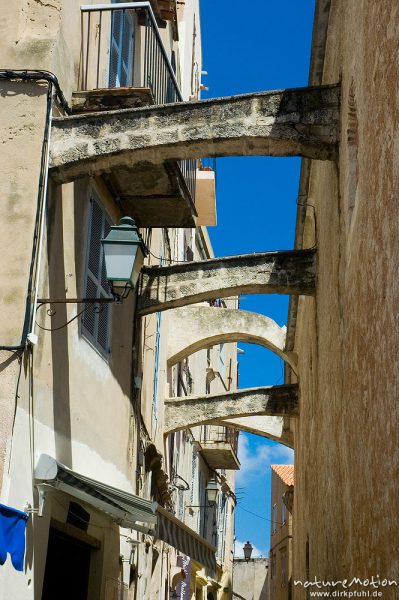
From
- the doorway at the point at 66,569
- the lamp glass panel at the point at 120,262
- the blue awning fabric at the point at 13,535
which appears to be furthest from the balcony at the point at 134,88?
the doorway at the point at 66,569

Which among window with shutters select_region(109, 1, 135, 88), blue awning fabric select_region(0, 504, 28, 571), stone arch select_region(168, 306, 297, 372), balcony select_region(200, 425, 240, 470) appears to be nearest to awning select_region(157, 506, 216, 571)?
stone arch select_region(168, 306, 297, 372)

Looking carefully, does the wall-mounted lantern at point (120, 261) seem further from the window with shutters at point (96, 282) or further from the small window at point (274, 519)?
the small window at point (274, 519)

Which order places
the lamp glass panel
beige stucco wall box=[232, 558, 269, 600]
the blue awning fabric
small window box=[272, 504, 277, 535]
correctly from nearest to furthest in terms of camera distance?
the blue awning fabric, the lamp glass panel, small window box=[272, 504, 277, 535], beige stucco wall box=[232, 558, 269, 600]

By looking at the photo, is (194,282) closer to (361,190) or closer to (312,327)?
(312,327)

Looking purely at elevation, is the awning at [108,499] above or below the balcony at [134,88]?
below

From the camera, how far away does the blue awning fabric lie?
5.90 m

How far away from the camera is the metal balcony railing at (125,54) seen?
8664 millimetres

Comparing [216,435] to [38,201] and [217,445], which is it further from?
[38,201]

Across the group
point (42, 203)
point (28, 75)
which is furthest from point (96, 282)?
point (28, 75)

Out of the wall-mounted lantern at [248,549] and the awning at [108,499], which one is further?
the wall-mounted lantern at [248,549]

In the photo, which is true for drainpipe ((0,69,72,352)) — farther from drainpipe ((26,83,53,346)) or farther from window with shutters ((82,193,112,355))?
window with shutters ((82,193,112,355))

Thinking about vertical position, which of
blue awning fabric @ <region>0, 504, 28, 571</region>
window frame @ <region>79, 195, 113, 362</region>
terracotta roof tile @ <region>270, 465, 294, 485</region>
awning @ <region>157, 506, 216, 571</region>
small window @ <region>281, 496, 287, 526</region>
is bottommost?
blue awning fabric @ <region>0, 504, 28, 571</region>

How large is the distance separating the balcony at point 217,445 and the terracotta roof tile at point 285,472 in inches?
136

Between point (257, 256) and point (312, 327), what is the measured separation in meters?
1.54
